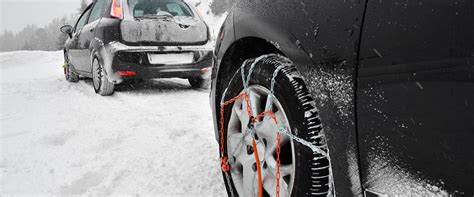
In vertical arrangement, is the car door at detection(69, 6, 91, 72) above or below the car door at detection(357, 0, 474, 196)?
below

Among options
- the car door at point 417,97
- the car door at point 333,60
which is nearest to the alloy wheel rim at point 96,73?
the car door at point 333,60

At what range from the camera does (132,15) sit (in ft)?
17.3

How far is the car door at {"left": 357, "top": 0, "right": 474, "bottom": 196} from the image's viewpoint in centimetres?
94

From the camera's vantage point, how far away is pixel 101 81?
18.1ft

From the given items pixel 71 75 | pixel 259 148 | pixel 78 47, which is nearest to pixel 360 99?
pixel 259 148

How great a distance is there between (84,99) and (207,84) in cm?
179

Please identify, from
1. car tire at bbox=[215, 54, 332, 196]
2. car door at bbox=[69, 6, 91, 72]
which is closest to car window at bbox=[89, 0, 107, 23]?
car door at bbox=[69, 6, 91, 72]

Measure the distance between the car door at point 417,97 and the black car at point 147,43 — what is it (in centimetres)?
427

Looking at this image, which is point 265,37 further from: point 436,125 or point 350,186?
point 436,125

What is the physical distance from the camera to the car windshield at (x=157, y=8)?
5340mm

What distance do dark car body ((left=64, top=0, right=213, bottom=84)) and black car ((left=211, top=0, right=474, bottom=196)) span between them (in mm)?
3428

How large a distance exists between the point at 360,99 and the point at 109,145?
2644 mm

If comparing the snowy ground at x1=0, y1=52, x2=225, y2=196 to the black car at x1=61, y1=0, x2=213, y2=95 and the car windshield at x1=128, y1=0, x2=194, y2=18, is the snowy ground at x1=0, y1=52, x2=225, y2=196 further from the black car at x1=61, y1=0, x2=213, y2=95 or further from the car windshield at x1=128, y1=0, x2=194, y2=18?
the car windshield at x1=128, y1=0, x2=194, y2=18

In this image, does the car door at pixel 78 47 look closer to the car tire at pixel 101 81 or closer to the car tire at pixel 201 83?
the car tire at pixel 101 81
